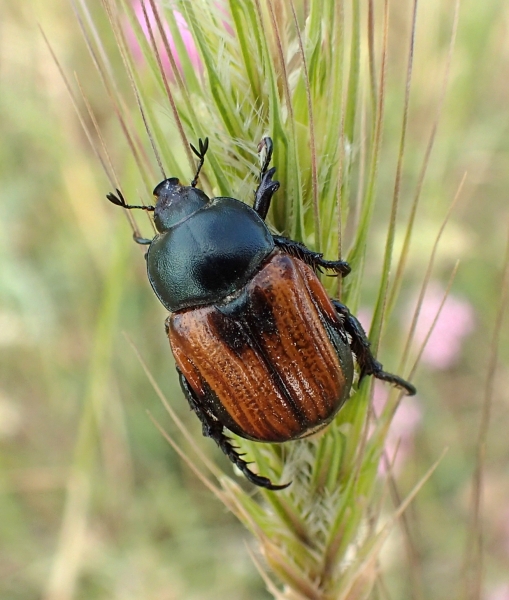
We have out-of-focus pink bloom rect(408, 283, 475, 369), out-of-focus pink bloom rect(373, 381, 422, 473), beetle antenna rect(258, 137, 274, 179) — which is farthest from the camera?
out-of-focus pink bloom rect(408, 283, 475, 369)

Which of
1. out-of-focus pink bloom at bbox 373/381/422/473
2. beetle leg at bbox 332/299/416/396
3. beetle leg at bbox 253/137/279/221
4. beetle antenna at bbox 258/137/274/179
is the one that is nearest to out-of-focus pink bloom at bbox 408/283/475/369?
out-of-focus pink bloom at bbox 373/381/422/473

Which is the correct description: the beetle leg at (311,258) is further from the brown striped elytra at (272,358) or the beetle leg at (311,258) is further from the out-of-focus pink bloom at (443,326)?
the out-of-focus pink bloom at (443,326)

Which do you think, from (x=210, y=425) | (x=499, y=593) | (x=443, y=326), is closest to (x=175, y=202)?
(x=210, y=425)

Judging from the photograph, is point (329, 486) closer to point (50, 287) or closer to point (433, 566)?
point (433, 566)

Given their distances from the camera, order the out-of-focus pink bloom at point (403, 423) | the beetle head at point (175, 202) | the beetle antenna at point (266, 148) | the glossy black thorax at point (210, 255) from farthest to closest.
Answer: the out-of-focus pink bloom at point (403, 423)
the beetle head at point (175, 202)
the glossy black thorax at point (210, 255)
the beetle antenna at point (266, 148)

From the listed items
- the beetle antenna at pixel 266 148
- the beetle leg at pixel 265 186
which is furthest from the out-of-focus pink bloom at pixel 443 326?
the beetle antenna at pixel 266 148

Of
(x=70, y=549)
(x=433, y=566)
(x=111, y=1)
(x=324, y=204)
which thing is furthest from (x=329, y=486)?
(x=433, y=566)

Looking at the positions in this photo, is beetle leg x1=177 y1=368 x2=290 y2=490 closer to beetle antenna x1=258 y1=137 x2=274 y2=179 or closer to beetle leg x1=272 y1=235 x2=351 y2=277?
beetle leg x1=272 y1=235 x2=351 y2=277
